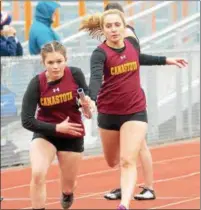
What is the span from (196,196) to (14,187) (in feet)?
9.23

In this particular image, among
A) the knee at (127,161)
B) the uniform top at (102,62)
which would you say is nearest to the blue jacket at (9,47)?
the uniform top at (102,62)

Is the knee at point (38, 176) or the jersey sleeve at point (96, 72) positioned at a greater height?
the jersey sleeve at point (96, 72)

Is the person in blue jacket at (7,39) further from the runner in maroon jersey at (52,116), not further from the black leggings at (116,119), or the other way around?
the runner in maroon jersey at (52,116)

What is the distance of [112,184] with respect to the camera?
11.7m

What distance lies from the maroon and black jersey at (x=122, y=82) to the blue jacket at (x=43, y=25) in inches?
205

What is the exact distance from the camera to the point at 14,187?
1172 centimetres

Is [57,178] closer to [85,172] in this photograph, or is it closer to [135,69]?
[85,172]

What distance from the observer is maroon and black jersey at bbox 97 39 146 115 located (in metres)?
8.42

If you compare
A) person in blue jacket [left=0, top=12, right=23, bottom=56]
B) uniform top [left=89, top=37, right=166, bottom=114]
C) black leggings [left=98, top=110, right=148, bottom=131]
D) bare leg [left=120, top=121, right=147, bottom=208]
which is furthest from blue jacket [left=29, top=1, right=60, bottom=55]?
bare leg [left=120, top=121, right=147, bottom=208]

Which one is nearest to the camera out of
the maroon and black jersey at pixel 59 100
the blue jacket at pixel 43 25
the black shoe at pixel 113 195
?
the maroon and black jersey at pixel 59 100

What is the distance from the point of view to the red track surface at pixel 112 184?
9.98 m

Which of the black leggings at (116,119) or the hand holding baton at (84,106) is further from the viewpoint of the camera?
the black leggings at (116,119)

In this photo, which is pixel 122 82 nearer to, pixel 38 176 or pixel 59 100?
pixel 59 100

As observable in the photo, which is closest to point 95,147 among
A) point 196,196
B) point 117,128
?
point 196,196
